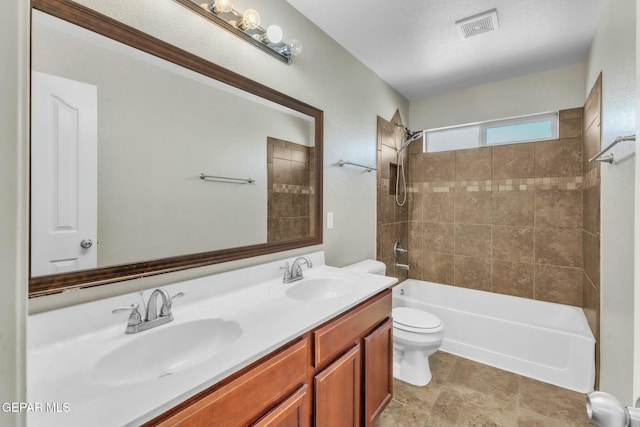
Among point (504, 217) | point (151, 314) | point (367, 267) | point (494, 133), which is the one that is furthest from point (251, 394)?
point (494, 133)

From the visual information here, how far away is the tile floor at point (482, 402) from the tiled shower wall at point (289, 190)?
129 cm

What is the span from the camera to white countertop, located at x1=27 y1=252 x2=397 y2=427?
61 centimetres

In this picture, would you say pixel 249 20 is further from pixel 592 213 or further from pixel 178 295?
pixel 592 213

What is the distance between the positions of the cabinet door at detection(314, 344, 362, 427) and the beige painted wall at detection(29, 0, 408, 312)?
0.67 metres

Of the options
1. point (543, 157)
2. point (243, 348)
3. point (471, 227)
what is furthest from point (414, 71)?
point (243, 348)

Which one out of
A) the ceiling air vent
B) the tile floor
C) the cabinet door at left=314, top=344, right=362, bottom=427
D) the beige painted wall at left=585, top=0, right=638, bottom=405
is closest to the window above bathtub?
the beige painted wall at left=585, top=0, right=638, bottom=405

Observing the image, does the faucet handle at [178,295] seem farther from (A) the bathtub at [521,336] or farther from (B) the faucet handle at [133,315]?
(A) the bathtub at [521,336]

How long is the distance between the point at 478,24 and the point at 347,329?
2.10 m

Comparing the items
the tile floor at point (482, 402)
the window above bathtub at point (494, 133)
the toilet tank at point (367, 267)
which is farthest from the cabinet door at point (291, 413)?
the window above bathtub at point (494, 133)

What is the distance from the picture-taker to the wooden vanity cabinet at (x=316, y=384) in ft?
2.49

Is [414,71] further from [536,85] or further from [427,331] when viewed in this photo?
[427,331]

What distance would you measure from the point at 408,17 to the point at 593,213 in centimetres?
186

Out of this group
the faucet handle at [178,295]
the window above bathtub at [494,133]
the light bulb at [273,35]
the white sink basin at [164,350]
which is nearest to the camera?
the white sink basin at [164,350]

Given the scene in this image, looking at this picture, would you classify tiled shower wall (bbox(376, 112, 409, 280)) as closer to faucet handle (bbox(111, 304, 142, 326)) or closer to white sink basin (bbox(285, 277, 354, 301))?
white sink basin (bbox(285, 277, 354, 301))
